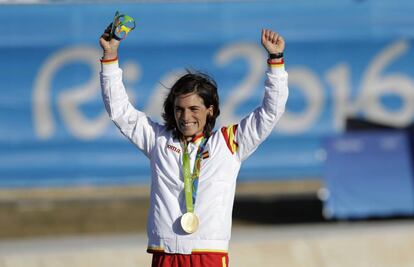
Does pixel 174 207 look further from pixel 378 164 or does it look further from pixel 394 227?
pixel 378 164

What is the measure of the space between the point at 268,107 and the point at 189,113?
1.06ft

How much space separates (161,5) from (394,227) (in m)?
3.03

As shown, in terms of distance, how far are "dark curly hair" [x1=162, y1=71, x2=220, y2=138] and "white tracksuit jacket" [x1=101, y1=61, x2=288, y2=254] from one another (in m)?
A: 0.05

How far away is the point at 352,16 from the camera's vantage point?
10.1m

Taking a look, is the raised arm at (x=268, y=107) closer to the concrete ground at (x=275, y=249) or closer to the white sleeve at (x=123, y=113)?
the white sleeve at (x=123, y=113)

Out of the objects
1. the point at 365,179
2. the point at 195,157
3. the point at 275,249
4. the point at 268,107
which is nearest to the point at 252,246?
the point at 275,249

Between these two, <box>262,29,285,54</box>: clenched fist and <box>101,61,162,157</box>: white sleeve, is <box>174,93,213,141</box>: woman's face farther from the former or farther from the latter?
<box>262,29,285,54</box>: clenched fist

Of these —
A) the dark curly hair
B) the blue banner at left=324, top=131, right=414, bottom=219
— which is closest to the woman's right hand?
the dark curly hair

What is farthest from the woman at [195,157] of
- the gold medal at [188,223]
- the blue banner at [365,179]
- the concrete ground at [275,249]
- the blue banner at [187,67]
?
the blue banner at [365,179]

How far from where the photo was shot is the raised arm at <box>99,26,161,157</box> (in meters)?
4.36

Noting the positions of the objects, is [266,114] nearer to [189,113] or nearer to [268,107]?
[268,107]

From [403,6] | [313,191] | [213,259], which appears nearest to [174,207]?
[213,259]

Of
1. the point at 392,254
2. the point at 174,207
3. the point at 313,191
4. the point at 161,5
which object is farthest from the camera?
the point at 313,191

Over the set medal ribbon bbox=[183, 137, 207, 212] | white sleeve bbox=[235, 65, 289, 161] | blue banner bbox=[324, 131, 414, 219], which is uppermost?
white sleeve bbox=[235, 65, 289, 161]
